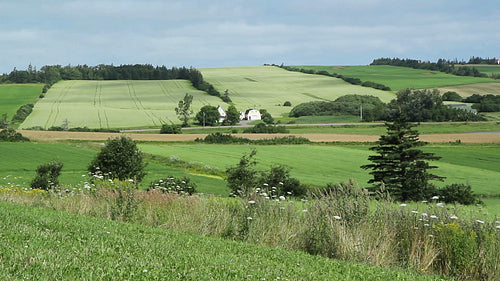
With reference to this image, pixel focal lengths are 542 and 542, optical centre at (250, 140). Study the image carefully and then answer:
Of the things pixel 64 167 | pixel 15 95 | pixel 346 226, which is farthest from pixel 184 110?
pixel 346 226

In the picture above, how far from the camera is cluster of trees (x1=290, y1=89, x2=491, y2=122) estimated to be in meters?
120

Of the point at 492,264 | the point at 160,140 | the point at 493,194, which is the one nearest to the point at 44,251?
the point at 492,264

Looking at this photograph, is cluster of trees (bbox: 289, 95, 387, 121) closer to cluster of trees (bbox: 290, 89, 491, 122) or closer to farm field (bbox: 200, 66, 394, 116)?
cluster of trees (bbox: 290, 89, 491, 122)

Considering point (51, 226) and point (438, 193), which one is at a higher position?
point (51, 226)

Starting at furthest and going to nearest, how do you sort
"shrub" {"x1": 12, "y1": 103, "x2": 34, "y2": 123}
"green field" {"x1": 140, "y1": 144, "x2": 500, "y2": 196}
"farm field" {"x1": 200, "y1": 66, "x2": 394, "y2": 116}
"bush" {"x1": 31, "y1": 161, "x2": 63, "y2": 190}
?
"farm field" {"x1": 200, "y1": 66, "x2": 394, "y2": 116}
"shrub" {"x1": 12, "y1": 103, "x2": 34, "y2": 123}
"green field" {"x1": 140, "y1": 144, "x2": 500, "y2": 196}
"bush" {"x1": 31, "y1": 161, "x2": 63, "y2": 190}

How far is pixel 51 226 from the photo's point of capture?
1166 cm

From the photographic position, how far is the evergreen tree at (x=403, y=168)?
134 feet

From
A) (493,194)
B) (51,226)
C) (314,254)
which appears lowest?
(493,194)

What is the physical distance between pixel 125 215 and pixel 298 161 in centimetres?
4423

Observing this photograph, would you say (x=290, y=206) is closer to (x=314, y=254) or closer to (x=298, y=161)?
(x=314, y=254)

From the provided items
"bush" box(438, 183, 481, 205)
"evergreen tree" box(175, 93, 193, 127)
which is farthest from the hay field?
"bush" box(438, 183, 481, 205)

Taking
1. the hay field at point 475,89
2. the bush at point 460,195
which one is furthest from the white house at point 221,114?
the bush at point 460,195

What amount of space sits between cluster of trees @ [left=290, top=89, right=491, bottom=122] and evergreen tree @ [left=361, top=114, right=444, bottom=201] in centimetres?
6647

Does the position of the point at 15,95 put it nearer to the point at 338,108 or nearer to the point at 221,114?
the point at 221,114
